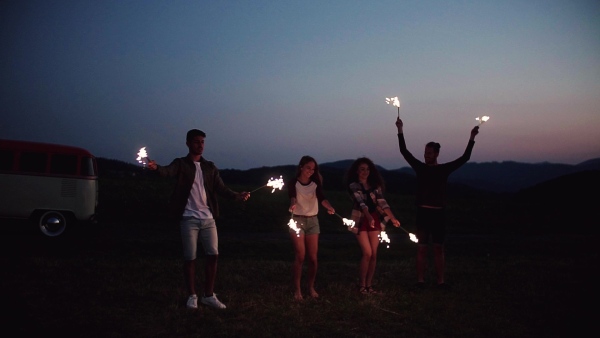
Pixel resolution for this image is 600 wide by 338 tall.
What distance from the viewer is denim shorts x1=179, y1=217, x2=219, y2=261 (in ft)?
23.0

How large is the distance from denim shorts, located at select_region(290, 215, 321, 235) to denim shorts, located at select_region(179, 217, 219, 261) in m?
1.39

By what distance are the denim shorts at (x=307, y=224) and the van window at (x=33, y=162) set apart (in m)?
10.7

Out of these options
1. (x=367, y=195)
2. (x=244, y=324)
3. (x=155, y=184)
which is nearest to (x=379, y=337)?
(x=244, y=324)

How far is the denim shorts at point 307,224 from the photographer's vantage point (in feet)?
25.8

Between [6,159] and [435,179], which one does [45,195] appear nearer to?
[6,159]

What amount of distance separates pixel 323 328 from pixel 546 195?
42001 millimetres

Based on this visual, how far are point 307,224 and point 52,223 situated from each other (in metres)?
10.8

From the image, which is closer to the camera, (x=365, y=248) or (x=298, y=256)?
(x=298, y=256)

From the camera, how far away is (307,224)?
790 centimetres

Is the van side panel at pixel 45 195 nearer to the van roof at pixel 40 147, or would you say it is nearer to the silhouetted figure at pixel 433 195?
the van roof at pixel 40 147

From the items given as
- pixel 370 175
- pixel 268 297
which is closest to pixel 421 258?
pixel 370 175

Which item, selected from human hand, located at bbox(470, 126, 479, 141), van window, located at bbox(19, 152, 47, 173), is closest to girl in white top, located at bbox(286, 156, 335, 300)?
human hand, located at bbox(470, 126, 479, 141)

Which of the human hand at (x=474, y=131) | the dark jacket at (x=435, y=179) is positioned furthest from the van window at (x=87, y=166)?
the human hand at (x=474, y=131)

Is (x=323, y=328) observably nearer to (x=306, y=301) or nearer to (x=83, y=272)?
(x=306, y=301)
